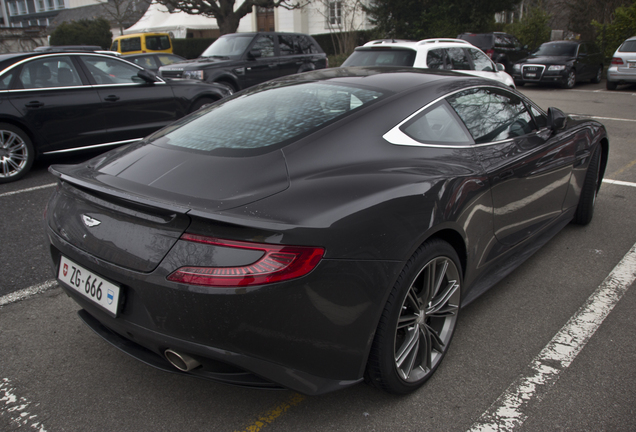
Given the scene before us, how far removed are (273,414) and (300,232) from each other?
940 millimetres

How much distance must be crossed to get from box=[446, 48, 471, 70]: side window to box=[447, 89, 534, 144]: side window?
6424 mm

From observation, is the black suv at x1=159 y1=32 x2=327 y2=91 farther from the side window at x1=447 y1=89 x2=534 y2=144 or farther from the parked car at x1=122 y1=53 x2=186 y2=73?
the side window at x1=447 y1=89 x2=534 y2=144

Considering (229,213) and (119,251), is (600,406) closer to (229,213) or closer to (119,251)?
(229,213)

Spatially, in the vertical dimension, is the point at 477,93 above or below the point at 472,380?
above

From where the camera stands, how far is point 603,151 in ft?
15.2

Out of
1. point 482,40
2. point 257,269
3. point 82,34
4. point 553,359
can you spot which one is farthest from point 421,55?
point 82,34

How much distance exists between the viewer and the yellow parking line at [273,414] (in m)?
2.17

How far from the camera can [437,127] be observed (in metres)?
2.72

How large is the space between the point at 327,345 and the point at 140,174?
110 cm

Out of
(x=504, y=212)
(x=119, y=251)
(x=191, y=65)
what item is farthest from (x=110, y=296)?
(x=191, y=65)

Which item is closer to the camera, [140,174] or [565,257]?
[140,174]

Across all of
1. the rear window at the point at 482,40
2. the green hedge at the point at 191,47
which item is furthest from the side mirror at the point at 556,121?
the green hedge at the point at 191,47

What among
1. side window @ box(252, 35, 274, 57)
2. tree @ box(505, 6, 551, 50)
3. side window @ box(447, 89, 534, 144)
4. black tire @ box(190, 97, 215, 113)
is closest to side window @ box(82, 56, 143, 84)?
black tire @ box(190, 97, 215, 113)

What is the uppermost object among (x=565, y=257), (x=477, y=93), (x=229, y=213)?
(x=477, y=93)
